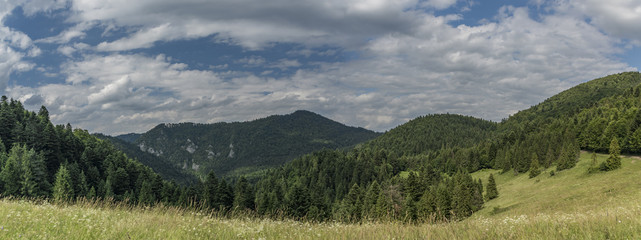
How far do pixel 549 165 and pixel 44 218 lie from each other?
121 meters

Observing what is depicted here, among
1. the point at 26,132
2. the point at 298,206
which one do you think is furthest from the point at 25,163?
the point at 298,206

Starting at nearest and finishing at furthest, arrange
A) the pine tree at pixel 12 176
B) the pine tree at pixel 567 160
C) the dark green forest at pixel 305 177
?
the pine tree at pixel 12 176, the dark green forest at pixel 305 177, the pine tree at pixel 567 160

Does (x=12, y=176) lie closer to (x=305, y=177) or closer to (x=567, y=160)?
(x=305, y=177)

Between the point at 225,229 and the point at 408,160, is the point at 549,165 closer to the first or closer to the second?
the point at 408,160

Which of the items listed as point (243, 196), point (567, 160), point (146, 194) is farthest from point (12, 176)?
point (567, 160)

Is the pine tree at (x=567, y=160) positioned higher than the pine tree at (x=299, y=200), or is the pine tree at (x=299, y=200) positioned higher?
the pine tree at (x=567, y=160)

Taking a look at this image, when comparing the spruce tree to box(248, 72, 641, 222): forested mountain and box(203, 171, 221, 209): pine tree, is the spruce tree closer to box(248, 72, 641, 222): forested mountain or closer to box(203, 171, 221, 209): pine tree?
box(248, 72, 641, 222): forested mountain

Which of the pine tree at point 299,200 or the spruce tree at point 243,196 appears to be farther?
the spruce tree at point 243,196

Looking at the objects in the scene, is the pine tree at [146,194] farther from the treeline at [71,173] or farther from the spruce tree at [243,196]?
the spruce tree at [243,196]

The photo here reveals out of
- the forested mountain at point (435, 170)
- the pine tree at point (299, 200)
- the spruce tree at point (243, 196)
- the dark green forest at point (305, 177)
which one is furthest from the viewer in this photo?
the spruce tree at point (243, 196)

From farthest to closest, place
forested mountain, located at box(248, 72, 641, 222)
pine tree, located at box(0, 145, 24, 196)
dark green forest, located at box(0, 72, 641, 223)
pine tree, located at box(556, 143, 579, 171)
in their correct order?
pine tree, located at box(556, 143, 579, 171)
forested mountain, located at box(248, 72, 641, 222)
dark green forest, located at box(0, 72, 641, 223)
pine tree, located at box(0, 145, 24, 196)

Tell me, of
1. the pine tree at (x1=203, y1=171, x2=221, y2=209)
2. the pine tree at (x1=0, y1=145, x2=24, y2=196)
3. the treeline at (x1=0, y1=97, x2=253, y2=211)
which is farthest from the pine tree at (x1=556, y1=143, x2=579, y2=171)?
the pine tree at (x1=0, y1=145, x2=24, y2=196)

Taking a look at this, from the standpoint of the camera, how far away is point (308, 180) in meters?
165

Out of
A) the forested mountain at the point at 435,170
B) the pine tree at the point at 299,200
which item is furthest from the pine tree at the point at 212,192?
the pine tree at the point at 299,200
